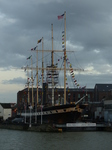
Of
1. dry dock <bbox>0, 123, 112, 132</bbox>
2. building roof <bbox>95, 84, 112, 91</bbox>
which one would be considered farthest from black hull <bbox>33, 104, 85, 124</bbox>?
building roof <bbox>95, 84, 112, 91</bbox>

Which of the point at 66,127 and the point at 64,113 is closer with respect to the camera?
the point at 66,127

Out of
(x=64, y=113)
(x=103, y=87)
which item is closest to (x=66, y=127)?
(x=64, y=113)

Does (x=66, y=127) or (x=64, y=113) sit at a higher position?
(x=64, y=113)

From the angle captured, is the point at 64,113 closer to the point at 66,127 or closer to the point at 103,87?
the point at 66,127

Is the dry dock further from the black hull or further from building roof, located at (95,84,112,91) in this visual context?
building roof, located at (95,84,112,91)

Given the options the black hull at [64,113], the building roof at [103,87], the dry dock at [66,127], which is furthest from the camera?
the building roof at [103,87]

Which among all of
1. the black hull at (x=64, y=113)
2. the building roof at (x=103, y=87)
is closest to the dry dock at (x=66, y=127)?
the black hull at (x=64, y=113)

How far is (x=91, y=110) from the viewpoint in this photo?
10281 centimetres

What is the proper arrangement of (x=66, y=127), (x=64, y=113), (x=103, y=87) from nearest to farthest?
(x=66, y=127), (x=64, y=113), (x=103, y=87)

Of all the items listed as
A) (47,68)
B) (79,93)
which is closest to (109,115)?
(47,68)

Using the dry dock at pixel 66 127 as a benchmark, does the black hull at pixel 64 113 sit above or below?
above

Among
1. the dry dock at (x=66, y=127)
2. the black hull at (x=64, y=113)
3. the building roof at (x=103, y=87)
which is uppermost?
the building roof at (x=103, y=87)

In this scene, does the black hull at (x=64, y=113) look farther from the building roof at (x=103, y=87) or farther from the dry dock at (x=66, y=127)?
the building roof at (x=103, y=87)

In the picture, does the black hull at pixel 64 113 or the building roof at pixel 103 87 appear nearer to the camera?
the black hull at pixel 64 113
